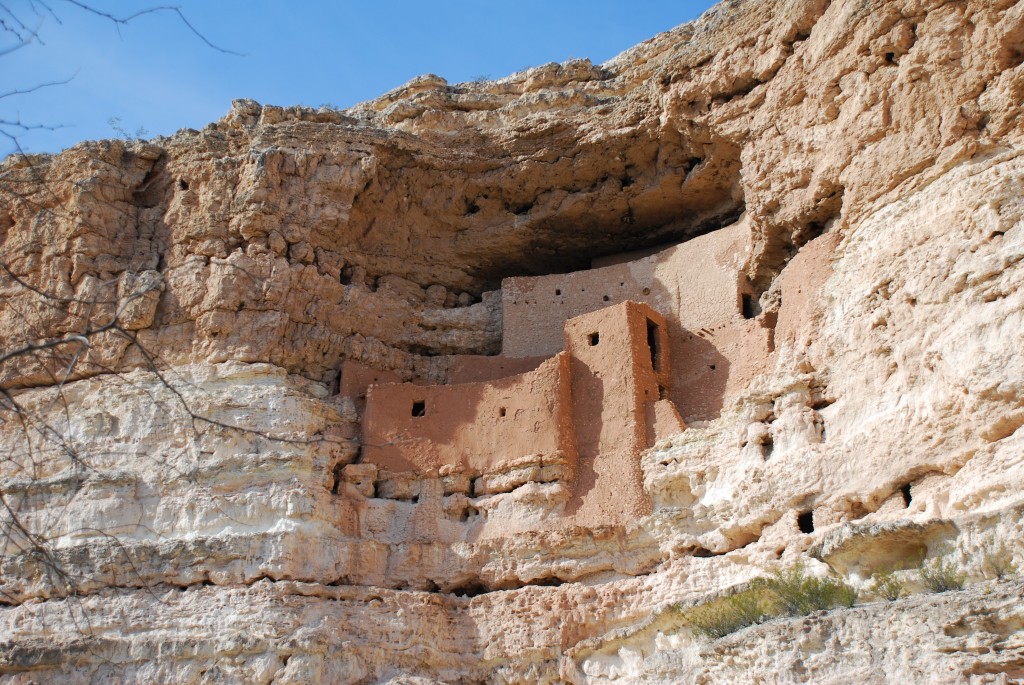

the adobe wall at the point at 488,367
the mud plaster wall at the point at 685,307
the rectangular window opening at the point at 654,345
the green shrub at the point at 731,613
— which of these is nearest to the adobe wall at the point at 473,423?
the adobe wall at the point at 488,367

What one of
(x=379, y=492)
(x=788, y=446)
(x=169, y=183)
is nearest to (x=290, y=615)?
(x=379, y=492)

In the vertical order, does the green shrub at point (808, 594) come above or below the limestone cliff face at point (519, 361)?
below

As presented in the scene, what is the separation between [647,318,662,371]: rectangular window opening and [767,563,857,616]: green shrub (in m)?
4.43

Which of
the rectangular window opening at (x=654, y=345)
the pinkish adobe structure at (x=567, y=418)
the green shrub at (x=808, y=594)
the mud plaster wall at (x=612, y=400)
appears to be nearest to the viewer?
the green shrub at (x=808, y=594)

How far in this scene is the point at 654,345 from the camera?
15164 mm

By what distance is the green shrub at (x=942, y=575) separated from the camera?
9.37m

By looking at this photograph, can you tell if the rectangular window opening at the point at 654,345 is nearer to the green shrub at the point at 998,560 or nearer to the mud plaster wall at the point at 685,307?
the mud plaster wall at the point at 685,307

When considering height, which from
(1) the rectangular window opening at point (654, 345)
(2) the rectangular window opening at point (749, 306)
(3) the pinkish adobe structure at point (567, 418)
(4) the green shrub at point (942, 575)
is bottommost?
(4) the green shrub at point (942, 575)

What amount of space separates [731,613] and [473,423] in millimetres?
4998

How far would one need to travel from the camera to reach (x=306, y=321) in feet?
53.5

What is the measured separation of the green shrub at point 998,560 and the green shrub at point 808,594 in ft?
3.48

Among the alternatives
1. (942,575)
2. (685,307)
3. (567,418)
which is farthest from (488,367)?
(942,575)

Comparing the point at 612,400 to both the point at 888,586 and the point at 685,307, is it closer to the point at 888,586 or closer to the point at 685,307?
the point at 685,307

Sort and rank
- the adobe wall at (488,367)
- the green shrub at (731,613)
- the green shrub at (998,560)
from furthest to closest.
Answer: the adobe wall at (488,367) < the green shrub at (731,613) < the green shrub at (998,560)
